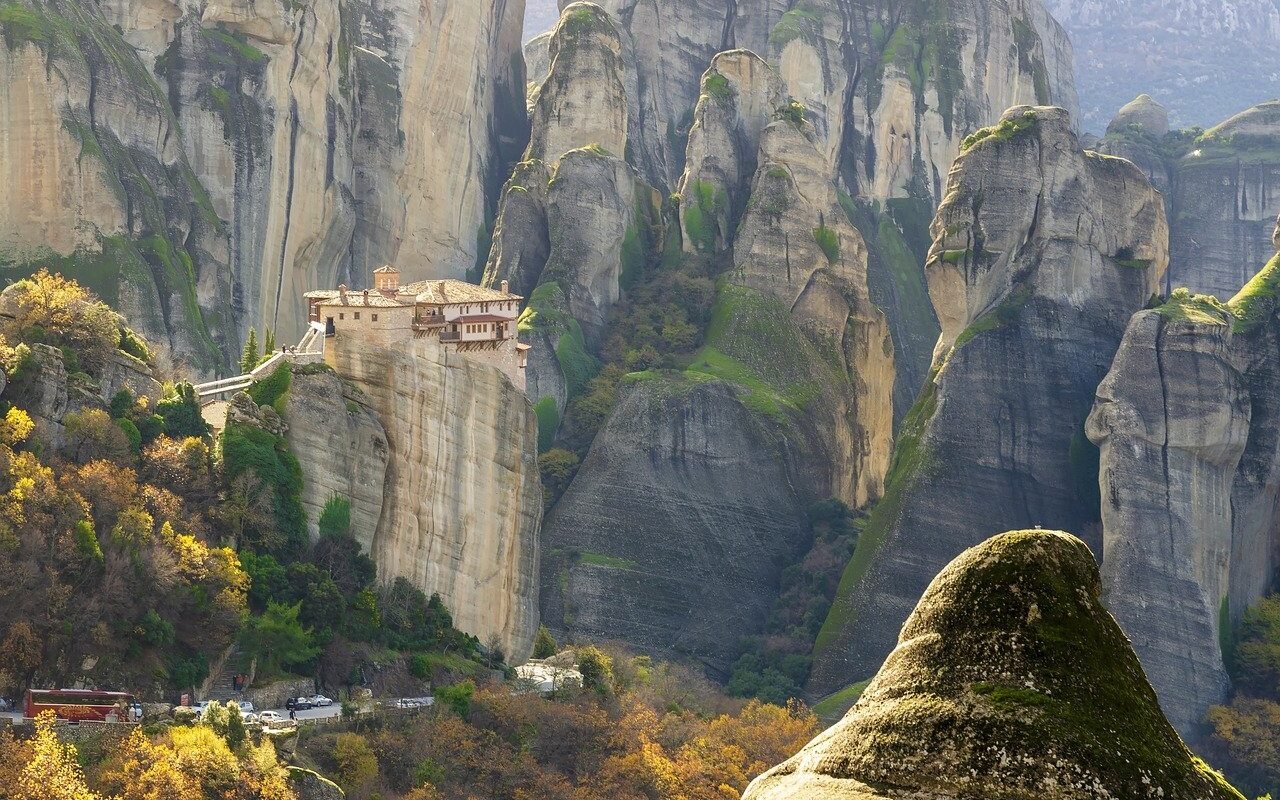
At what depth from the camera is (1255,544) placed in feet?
270

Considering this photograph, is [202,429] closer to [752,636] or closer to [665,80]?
[752,636]

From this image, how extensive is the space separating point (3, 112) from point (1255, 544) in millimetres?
46940

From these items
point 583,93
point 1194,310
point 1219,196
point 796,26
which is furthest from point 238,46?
point 1219,196

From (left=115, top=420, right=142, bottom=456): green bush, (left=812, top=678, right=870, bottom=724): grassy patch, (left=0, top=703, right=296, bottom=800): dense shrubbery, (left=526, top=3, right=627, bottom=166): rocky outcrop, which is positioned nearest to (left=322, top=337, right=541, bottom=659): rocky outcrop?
(left=115, top=420, right=142, bottom=456): green bush

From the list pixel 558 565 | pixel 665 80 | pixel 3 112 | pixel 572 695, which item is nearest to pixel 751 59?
pixel 665 80

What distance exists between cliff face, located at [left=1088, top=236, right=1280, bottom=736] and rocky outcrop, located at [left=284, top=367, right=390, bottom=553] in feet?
103

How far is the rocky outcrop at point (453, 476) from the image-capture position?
58.2m

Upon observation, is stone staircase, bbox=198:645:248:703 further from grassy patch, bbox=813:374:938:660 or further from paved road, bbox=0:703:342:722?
grassy patch, bbox=813:374:938:660

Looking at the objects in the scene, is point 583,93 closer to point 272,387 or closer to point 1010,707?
point 272,387

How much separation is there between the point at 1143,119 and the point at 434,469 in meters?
104

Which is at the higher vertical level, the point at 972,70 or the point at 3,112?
the point at 972,70

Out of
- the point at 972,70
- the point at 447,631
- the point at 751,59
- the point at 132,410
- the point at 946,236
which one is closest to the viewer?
the point at 132,410

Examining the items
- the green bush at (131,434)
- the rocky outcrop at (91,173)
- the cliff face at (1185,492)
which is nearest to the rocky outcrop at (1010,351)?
the cliff face at (1185,492)

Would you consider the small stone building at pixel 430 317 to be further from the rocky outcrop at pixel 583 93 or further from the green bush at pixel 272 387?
the rocky outcrop at pixel 583 93
